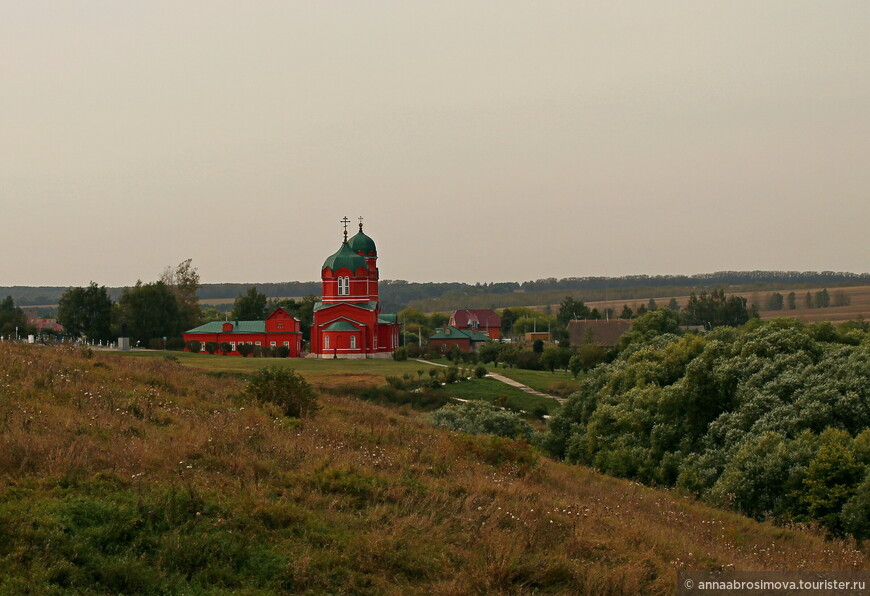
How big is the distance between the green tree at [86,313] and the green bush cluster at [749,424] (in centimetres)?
5019

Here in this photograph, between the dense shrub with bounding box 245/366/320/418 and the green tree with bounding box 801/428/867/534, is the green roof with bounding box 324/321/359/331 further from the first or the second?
the green tree with bounding box 801/428/867/534

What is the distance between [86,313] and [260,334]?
44.6 feet

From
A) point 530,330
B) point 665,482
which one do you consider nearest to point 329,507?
point 665,482

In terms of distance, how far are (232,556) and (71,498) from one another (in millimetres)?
1677

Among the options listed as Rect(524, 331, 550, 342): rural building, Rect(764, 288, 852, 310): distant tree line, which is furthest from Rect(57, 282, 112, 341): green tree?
Rect(764, 288, 852, 310): distant tree line

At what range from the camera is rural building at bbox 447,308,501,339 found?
117125 mm

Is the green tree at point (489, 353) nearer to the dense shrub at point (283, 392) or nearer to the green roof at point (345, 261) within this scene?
the green roof at point (345, 261)

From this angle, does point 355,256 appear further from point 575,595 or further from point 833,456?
point 575,595

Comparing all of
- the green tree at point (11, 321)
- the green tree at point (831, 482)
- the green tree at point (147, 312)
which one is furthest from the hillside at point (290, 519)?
the green tree at point (147, 312)

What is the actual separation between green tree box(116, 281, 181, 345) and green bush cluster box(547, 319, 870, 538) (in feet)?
168

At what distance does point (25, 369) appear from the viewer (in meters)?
14.5

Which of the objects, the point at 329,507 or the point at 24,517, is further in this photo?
the point at 329,507

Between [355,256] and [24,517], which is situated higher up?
[355,256]

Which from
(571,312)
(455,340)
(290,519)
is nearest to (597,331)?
(455,340)
